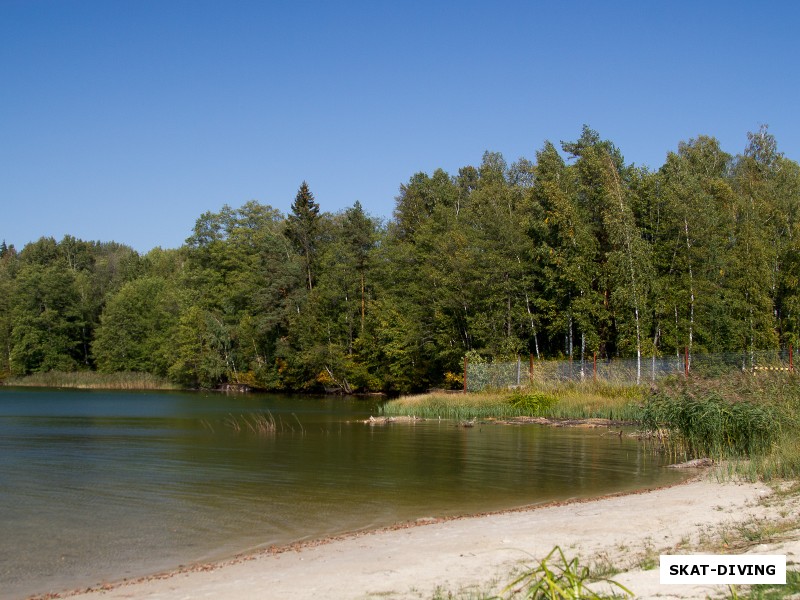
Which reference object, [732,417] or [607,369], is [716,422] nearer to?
[732,417]

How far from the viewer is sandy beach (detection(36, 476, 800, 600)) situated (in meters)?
8.63

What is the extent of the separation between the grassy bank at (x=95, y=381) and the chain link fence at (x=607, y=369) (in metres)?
49.2

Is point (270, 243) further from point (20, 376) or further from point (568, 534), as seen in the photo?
point (568, 534)

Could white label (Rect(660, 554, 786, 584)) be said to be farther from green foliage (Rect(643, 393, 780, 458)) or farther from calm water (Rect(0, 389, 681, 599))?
green foliage (Rect(643, 393, 780, 458))

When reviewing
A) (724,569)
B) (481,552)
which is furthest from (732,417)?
(724,569)

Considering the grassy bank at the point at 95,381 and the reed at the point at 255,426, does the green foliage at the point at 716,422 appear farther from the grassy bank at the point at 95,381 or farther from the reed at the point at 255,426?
the grassy bank at the point at 95,381

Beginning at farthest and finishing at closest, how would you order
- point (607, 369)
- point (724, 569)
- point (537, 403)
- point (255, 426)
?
point (607, 369)
point (537, 403)
point (255, 426)
point (724, 569)

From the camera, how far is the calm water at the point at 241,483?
12.2 metres

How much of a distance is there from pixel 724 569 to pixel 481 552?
363cm

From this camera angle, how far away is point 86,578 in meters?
10.5

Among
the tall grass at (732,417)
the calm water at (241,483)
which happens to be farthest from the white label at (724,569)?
the tall grass at (732,417)

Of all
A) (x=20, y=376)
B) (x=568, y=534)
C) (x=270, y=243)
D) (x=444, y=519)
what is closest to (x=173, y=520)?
(x=444, y=519)

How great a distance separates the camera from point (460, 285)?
5872 cm

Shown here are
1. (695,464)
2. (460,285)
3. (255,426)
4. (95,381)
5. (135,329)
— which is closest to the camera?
(695,464)
